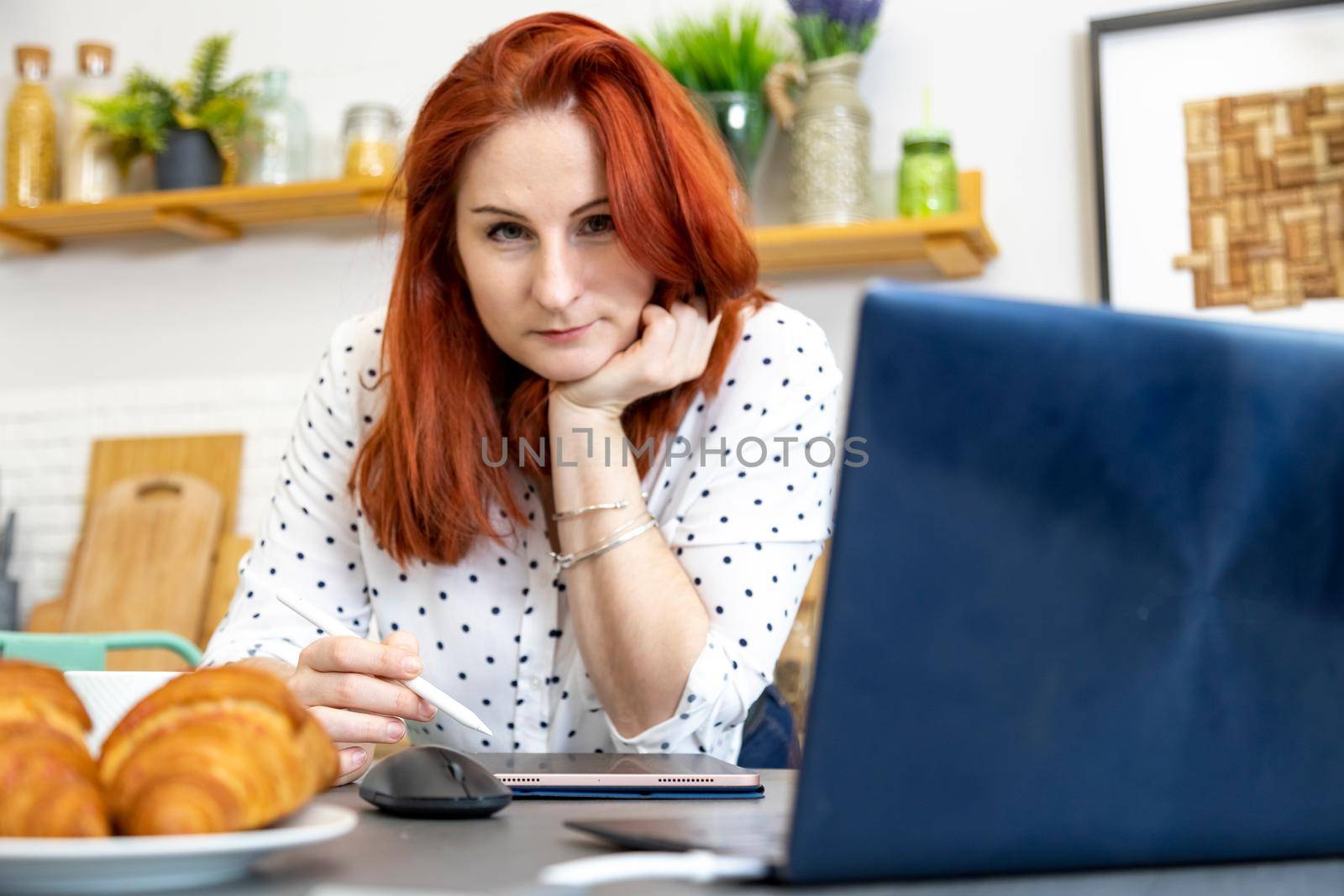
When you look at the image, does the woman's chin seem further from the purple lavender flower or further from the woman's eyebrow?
the purple lavender flower

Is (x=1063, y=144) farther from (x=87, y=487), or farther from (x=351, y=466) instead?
(x=87, y=487)

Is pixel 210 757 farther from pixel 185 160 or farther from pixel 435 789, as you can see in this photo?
pixel 185 160

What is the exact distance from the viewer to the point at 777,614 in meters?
1.15

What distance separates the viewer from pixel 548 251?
3.82 feet

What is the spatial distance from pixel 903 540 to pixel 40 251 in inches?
114

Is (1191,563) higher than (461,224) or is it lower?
lower

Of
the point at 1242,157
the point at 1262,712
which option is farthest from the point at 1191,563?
the point at 1242,157

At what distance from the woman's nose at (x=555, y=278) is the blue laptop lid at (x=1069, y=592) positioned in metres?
0.77

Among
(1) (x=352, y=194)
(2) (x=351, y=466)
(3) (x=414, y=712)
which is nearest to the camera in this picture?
(3) (x=414, y=712)

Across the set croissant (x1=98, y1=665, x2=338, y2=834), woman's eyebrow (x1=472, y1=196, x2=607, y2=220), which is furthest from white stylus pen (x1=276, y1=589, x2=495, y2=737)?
woman's eyebrow (x1=472, y1=196, x2=607, y2=220)

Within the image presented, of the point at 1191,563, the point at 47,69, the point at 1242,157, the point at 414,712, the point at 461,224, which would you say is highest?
the point at 47,69

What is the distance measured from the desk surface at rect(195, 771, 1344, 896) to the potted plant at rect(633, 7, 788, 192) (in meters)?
→ 1.84

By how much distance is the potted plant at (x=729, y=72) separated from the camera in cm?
229

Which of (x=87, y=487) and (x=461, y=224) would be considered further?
(x=87, y=487)
